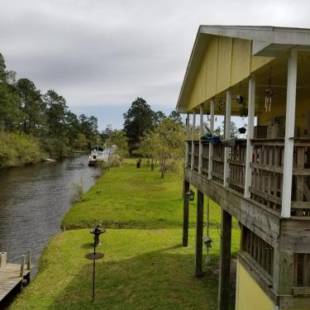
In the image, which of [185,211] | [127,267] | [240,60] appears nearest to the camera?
[240,60]

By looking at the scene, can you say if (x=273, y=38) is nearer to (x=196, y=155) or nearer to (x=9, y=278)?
(x=196, y=155)

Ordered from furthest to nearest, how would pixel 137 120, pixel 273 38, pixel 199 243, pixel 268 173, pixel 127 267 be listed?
pixel 137 120, pixel 127 267, pixel 199 243, pixel 268 173, pixel 273 38

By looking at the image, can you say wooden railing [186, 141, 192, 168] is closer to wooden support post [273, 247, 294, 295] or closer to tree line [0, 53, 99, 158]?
wooden support post [273, 247, 294, 295]

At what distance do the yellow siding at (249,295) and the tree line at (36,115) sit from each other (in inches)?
2278

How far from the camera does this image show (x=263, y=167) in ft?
20.3

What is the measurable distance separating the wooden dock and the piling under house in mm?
6691

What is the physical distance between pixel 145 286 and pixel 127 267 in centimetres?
203

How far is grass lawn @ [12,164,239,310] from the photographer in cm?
1173

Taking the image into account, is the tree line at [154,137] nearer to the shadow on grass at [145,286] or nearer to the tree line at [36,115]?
the shadow on grass at [145,286]

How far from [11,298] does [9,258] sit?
4458 millimetres

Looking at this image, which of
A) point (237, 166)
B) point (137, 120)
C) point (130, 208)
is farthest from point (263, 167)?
point (137, 120)

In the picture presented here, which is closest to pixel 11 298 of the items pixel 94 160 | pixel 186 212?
pixel 186 212

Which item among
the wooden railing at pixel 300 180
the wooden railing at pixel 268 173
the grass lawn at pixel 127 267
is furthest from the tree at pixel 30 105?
the wooden railing at pixel 300 180

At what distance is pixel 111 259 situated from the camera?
15.5 meters
